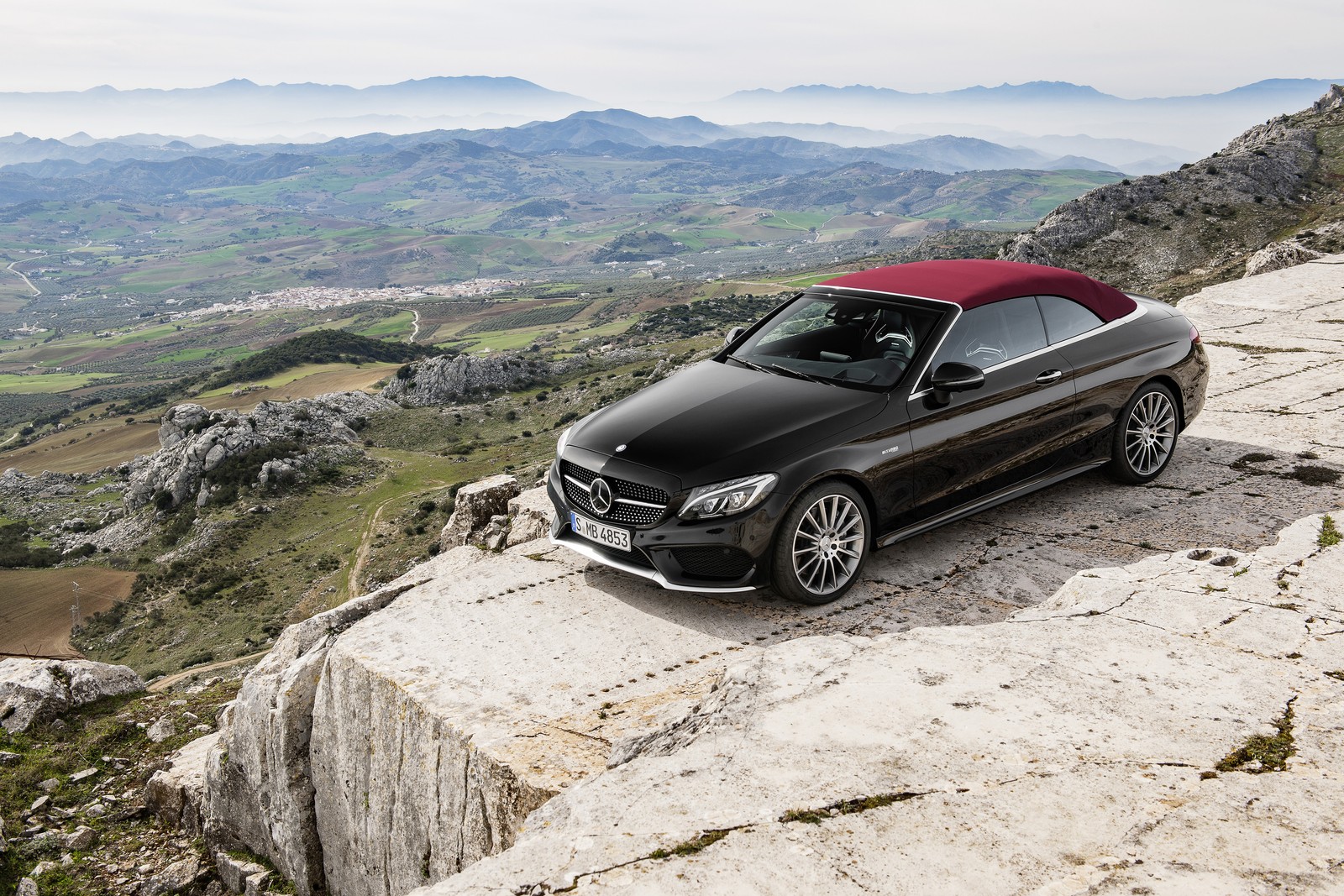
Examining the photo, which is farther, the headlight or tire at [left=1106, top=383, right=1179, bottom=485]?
tire at [left=1106, top=383, right=1179, bottom=485]

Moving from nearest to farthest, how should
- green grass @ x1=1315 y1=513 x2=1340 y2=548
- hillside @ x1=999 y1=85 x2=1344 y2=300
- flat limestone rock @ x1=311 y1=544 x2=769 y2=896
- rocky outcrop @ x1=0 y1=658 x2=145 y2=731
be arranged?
flat limestone rock @ x1=311 y1=544 x2=769 y2=896 < green grass @ x1=1315 y1=513 x2=1340 y2=548 < rocky outcrop @ x1=0 y1=658 x2=145 y2=731 < hillside @ x1=999 y1=85 x2=1344 y2=300

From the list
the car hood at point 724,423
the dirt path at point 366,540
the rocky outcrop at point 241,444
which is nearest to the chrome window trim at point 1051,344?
the car hood at point 724,423

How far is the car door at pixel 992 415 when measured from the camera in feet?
20.1

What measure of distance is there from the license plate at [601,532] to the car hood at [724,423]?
0.48 m

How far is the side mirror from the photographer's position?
5.96 metres

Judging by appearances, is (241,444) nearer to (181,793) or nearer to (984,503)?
(181,793)

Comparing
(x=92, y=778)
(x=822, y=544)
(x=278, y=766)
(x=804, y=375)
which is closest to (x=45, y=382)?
(x=92, y=778)

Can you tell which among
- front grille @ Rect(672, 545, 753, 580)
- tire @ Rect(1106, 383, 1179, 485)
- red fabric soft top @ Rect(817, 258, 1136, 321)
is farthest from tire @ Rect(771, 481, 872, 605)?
tire @ Rect(1106, 383, 1179, 485)

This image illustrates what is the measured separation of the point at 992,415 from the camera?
6414mm

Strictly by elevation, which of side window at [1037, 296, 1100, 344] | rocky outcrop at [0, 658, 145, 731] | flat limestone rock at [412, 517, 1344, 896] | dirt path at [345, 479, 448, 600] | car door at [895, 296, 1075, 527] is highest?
side window at [1037, 296, 1100, 344]

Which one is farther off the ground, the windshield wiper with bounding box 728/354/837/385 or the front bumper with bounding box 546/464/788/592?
the windshield wiper with bounding box 728/354/837/385

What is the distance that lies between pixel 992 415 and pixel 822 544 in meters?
1.81

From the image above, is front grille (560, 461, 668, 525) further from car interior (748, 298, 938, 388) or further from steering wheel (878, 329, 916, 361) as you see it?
steering wheel (878, 329, 916, 361)

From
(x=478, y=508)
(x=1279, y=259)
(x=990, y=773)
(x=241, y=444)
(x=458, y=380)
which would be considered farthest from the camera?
(x=458, y=380)
